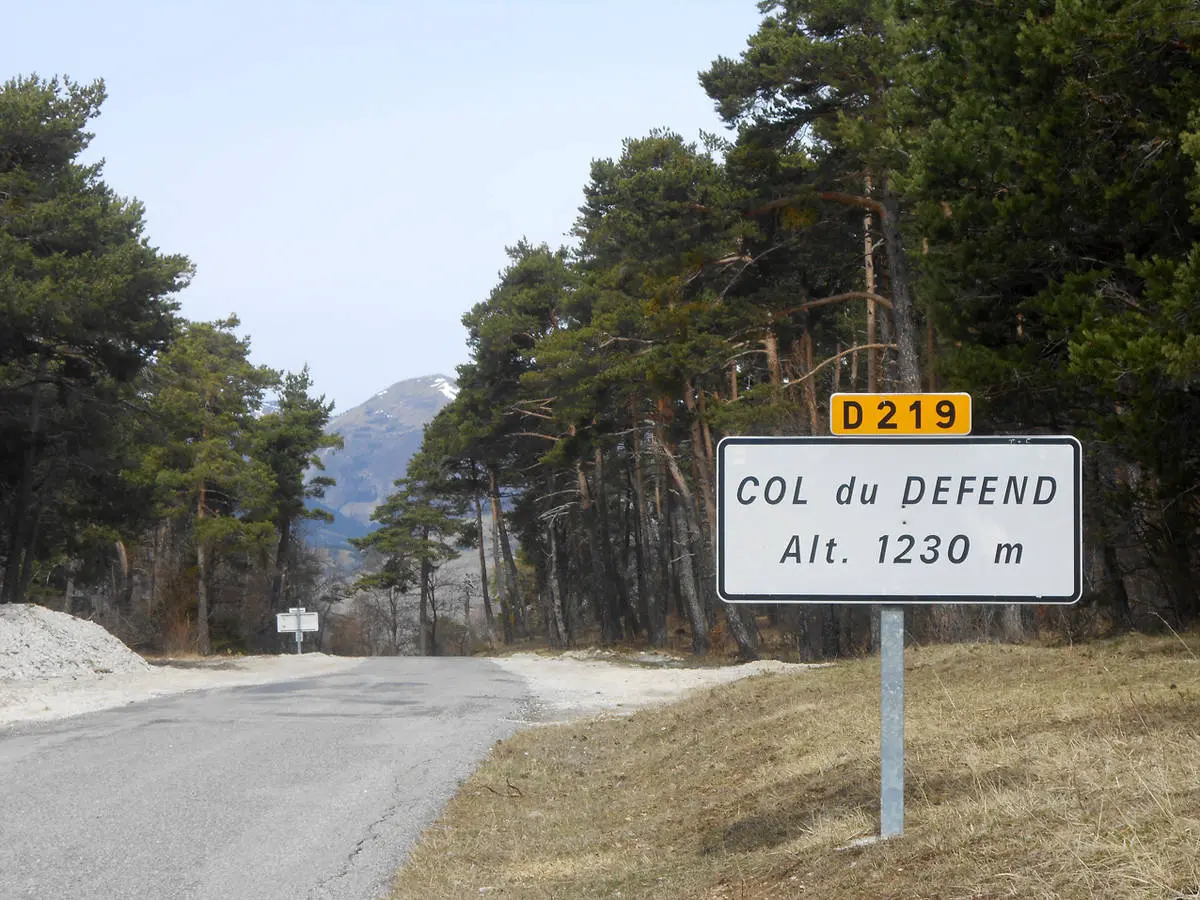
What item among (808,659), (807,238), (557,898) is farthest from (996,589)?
(808,659)

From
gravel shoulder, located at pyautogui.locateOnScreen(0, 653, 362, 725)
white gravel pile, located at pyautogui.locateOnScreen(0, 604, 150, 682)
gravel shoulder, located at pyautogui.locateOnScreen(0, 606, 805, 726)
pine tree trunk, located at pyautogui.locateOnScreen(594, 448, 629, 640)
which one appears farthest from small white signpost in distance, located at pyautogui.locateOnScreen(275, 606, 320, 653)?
white gravel pile, located at pyautogui.locateOnScreen(0, 604, 150, 682)

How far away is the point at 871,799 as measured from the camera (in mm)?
6793

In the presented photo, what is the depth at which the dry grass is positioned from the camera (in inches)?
176

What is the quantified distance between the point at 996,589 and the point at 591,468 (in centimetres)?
4770

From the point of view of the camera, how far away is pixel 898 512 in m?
5.13

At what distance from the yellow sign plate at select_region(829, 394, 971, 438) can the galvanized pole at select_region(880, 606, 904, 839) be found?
0.74m

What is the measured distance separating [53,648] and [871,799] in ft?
78.6

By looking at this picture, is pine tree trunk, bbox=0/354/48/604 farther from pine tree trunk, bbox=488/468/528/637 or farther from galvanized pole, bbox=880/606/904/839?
galvanized pole, bbox=880/606/904/839

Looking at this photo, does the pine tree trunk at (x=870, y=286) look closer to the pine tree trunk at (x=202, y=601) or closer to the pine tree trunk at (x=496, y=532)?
the pine tree trunk at (x=202, y=601)

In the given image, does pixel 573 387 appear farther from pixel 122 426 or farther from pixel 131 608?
pixel 131 608

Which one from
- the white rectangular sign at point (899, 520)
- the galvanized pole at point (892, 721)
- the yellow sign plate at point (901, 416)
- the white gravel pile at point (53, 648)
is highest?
the yellow sign plate at point (901, 416)

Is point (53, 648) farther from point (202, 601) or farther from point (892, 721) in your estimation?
point (202, 601)

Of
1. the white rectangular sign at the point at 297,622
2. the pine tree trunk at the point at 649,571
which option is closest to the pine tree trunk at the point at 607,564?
the pine tree trunk at the point at 649,571

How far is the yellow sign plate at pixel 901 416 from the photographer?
5203 millimetres
